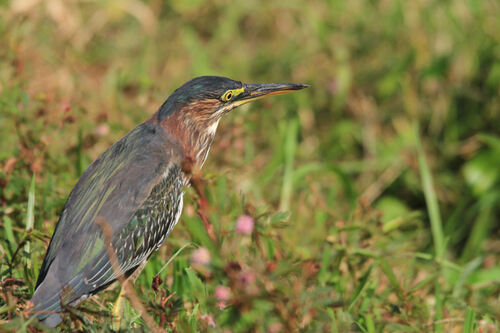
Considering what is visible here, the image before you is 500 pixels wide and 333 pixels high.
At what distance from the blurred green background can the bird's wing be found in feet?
0.59

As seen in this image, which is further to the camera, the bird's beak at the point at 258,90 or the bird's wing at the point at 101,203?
the bird's beak at the point at 258,90

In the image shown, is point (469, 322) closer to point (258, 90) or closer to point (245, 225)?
point (245, 225)

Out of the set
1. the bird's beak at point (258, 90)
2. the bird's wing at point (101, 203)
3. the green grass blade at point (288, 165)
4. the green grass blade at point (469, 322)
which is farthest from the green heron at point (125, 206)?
the green grass blade at point (469, 322)

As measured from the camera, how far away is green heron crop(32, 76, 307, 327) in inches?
112

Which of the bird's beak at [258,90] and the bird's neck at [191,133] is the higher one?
the bird's beak at [258,90]

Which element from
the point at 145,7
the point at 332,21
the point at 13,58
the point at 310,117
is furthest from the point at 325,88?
the point at 13,58

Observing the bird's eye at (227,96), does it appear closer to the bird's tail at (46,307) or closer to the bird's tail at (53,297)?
the bird's tail at (53,297)

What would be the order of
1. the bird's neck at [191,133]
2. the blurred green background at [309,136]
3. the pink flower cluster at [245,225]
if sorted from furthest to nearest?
the bird's neck at [191,133] < the blurred green background at [309,136] < the pink flower cluster at [245,225]

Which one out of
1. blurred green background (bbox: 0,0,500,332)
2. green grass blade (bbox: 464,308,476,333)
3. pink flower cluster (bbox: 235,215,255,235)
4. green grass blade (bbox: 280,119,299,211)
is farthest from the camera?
green grass blade (bbox: 280,119,299,211)

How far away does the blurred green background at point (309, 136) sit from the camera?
3.23 metres

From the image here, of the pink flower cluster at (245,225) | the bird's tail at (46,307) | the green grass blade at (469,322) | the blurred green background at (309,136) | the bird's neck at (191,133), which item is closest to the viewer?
the pink flower cluster at (245,225)

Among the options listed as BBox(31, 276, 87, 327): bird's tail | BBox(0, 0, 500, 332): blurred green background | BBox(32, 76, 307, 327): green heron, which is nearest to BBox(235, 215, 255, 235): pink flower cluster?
BBox(0, 0, 500, 332): blurred green background

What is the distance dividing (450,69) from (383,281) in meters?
2.15

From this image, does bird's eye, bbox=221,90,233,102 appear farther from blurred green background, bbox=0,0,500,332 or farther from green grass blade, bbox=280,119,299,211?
green grass blade, bbox=280,119,299,211
